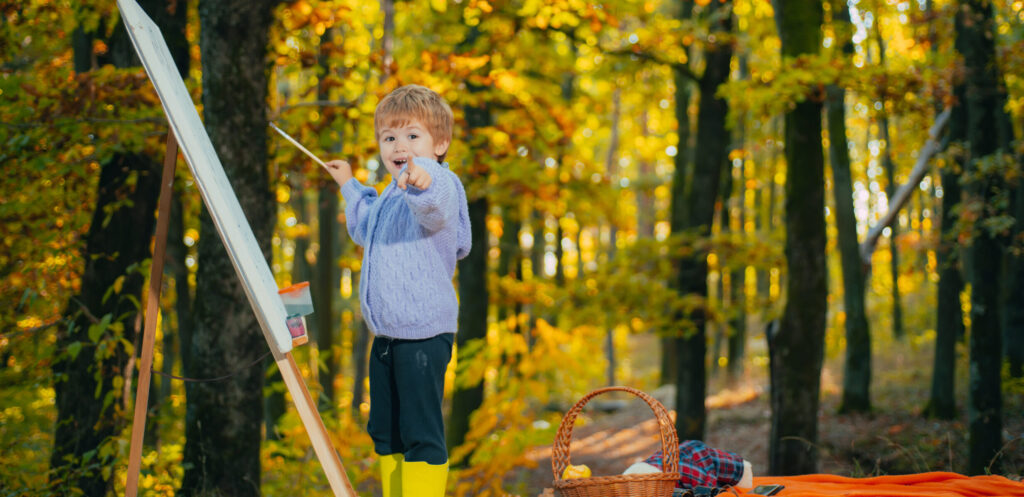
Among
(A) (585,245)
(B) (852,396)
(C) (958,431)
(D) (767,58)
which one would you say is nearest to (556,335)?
(C) (958,431)

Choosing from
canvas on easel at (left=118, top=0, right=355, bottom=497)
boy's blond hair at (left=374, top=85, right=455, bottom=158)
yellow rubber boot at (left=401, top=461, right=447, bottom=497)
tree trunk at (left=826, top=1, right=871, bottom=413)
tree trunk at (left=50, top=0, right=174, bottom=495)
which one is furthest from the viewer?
tree trunk at (left=826, top=1, right=871, bottom=413)

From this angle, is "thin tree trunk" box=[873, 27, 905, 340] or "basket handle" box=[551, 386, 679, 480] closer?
"basket handle" box=[551, 386, 679, 480]

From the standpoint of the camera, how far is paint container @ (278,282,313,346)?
2.63 meters

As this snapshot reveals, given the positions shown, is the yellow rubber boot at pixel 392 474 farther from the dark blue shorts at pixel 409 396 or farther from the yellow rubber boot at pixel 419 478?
the yellow rubber boot at pixel 419 478

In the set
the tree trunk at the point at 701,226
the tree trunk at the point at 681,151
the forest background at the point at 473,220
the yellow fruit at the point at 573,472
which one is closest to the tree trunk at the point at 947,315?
the forest background at the point at 473,220

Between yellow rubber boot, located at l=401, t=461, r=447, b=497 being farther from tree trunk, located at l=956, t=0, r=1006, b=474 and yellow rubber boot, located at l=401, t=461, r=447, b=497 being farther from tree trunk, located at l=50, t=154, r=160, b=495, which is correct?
tree trunk, located at l=956, t=0, r=1006, b=474

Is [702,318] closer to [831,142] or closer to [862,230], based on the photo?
[831,142]

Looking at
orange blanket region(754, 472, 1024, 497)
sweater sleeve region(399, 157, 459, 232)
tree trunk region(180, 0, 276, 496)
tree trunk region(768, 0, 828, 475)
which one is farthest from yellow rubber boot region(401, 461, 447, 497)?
tree trunk region(768, 0, 828, 475)

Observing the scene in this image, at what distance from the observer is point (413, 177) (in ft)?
8.23

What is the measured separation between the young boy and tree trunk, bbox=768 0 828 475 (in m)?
4.97

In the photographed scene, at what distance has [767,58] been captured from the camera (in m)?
13.6

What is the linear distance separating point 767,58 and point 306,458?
11101mm

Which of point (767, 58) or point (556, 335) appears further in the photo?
point (767, 58)

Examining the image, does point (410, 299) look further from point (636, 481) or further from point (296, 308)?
point (636, 481)
